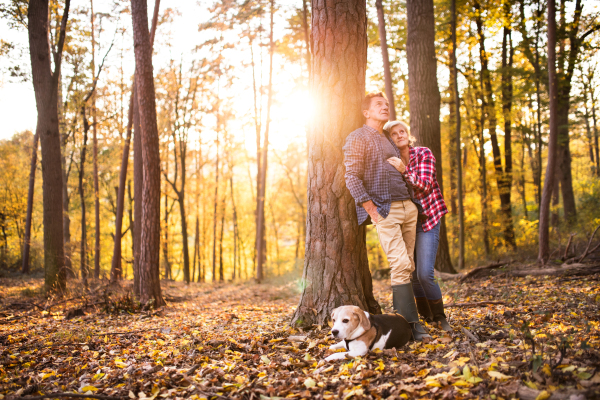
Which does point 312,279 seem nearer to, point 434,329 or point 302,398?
point 434,329

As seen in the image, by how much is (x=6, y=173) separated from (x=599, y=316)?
94.9 feet

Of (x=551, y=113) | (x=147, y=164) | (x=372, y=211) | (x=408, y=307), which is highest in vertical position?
(x=551, y=113)

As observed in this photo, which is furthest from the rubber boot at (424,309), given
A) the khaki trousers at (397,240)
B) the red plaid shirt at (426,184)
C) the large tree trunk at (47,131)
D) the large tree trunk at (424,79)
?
the large tree trunk at (47,131)

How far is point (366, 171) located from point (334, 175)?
493 mm

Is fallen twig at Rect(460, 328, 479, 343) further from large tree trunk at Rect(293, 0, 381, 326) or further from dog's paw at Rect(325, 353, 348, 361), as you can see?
dog's paw at Rect(325, 353, 348, 361)

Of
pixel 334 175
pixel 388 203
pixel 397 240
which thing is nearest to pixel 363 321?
pixel 397 240

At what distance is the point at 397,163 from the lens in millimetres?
3762

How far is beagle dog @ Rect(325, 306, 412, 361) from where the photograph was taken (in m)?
3.16

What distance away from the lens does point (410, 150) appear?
4.15 meters

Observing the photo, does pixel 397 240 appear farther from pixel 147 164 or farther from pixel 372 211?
pixel 147 164

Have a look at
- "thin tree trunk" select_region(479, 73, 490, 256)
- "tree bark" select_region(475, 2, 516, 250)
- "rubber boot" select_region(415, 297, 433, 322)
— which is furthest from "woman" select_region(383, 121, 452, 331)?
"tree bark" select_region(475, 2, 516, 250)

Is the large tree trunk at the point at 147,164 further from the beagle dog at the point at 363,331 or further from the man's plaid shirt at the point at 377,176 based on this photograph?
the beagle dog at the point at 363,331

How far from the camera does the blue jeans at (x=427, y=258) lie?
3955 mm

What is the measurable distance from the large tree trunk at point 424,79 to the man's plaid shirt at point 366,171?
501cm
